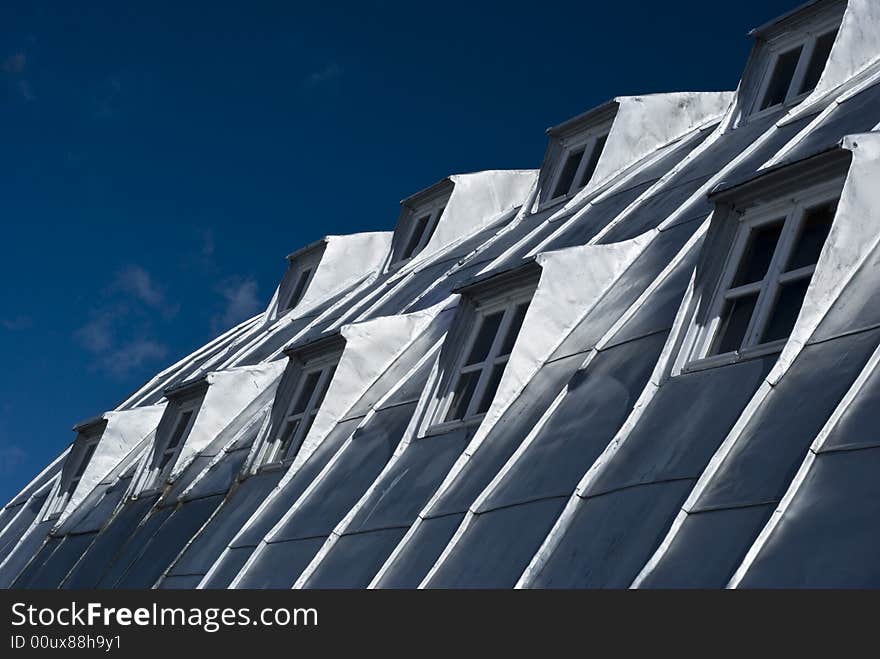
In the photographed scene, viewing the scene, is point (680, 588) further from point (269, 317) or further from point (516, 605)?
point (269, 317)

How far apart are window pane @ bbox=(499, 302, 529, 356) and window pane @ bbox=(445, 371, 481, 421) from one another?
1.71 feet

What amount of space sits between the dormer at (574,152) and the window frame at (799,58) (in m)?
3.96

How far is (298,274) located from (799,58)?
1597 centimetres

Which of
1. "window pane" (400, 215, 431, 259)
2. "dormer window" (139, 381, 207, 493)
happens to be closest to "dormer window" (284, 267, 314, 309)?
"window pane" (400, 215, 431, 259)

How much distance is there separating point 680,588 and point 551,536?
232 cm

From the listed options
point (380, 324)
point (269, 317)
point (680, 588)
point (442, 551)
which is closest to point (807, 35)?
point (380, 324)

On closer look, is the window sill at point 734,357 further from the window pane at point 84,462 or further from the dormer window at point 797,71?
the window pane at point 84,462

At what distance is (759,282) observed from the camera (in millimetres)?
12812

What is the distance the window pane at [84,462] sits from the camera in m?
27.0

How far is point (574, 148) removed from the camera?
2489 cm

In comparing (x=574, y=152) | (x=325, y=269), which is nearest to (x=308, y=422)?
(x=574, y=152)

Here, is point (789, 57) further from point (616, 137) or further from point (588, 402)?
point (588, 402)

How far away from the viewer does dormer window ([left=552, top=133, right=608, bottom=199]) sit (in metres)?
23.7

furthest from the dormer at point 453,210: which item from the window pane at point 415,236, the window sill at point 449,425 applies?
the window sill at point 449,425
